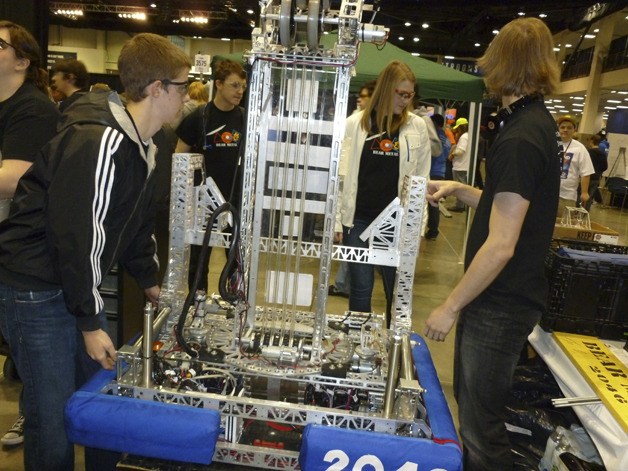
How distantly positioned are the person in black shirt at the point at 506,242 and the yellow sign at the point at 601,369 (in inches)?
14.1

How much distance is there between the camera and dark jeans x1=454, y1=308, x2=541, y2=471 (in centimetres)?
165

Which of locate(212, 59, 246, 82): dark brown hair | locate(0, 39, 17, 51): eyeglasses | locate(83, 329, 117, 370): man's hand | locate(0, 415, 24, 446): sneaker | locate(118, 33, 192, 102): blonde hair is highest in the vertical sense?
locate(212, 59, 246, 82): dark brown hair

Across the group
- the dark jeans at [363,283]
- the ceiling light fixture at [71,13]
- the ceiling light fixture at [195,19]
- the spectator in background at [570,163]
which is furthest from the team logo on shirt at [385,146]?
the ceiling light fixture at [71,13]

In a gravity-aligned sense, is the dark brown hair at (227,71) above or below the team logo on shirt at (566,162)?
above

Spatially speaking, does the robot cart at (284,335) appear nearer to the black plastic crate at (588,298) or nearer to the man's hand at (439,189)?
the man's hand at (439,189)

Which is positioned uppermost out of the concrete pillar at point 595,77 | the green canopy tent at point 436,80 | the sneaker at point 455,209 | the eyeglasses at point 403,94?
the concrete pillar at point 595,77

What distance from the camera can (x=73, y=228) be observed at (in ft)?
4.29

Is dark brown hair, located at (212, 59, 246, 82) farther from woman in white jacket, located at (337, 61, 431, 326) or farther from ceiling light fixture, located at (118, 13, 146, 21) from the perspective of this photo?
ceiling light fixture, located at (118, 13, 146, 21)

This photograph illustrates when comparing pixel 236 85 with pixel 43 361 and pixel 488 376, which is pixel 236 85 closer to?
pixel 43 361

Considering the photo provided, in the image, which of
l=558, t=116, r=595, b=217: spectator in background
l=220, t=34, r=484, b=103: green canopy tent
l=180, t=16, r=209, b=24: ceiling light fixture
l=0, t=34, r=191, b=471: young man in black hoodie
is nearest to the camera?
l=0, t=34, r=191, b=471: young man in black hoodie

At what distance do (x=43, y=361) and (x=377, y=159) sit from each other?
1.95 metres

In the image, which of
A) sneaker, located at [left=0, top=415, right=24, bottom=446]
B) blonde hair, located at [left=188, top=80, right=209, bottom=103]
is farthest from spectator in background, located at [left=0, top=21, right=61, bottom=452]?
blonde hair, located at [left=188, top=80, right=209, bottom=103]

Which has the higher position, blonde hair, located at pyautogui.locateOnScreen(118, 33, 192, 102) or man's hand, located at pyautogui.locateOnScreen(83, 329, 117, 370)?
blonde hair, located at pyautogui.locateOnScreen(118, 33, 192, 102)

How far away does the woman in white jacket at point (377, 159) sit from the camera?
287 centimetres
